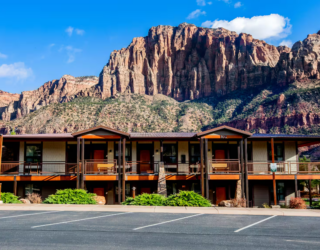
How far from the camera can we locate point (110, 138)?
76.8ft

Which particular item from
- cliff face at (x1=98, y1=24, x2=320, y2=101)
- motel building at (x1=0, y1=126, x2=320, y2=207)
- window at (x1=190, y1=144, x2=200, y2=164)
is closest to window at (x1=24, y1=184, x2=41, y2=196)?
motel building at (x1=0, y1=126, x2=320, y2=207)

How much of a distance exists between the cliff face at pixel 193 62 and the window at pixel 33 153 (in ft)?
371

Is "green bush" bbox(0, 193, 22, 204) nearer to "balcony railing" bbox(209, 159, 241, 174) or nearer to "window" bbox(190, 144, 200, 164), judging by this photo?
"balcony railing" bbox(209, 159, 241, 174)

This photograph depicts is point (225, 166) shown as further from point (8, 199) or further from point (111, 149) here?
point (8, 199)

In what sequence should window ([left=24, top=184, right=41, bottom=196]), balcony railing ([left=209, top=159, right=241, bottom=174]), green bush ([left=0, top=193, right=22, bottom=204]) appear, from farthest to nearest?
window ([left=24, top=184, right=41, bottom=196]) → balcony railing ([left=209, top=159, right=241, bottom=174]) → green bush ([left=0, top=193, right=22, bottom=204])

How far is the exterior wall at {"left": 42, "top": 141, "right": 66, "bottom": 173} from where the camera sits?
25578 millimetres

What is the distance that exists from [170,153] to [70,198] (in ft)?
31.9

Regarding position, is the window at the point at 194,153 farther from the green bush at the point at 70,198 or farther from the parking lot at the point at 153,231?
the parking lot at the point at 153,231

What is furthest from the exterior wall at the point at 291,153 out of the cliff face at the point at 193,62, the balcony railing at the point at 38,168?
the cliff face at the point at 193,62

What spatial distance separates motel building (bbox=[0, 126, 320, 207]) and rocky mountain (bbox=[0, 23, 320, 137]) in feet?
237

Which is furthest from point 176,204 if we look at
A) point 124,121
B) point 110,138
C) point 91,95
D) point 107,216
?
point 91,95

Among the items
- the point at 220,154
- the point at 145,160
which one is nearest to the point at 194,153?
the point at 220,154

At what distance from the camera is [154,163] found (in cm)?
2500

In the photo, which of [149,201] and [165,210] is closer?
[165,210]
